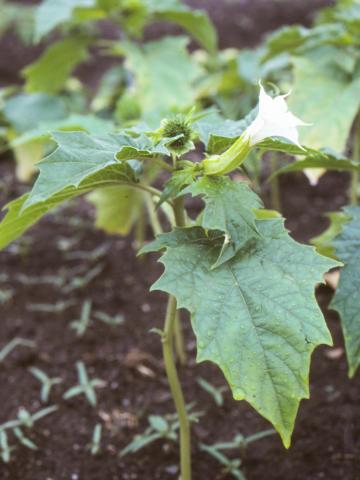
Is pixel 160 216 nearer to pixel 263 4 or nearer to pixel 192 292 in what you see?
pixel 192 292

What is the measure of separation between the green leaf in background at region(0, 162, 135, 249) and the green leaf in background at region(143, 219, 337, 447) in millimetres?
141

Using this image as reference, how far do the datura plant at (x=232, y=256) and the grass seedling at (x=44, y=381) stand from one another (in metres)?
0.71

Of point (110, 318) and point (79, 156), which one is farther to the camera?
point (110, 318)

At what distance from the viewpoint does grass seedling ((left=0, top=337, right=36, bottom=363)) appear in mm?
1938

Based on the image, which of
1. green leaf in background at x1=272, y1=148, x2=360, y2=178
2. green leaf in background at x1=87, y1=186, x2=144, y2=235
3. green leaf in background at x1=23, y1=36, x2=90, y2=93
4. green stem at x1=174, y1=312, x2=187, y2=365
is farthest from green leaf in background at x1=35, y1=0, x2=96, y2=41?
green leaf in background at x1=272, y1=148, x2=360, y2=178

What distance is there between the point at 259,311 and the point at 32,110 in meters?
1.89

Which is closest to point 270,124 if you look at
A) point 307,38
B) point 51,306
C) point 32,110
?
point 307,38

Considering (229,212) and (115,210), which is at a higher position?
(229,212)

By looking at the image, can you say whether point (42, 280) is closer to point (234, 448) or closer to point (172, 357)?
point (234, 448)

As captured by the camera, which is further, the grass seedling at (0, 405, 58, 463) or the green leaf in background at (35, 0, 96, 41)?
the green leaf in background at (35, 0, 96, 41)

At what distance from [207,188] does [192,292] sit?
0.18m

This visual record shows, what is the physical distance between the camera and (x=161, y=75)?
237cm

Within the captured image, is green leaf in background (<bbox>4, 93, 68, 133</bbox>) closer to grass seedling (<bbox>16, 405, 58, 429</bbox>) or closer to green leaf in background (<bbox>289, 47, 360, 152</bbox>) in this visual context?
green leaf in background (<bbox>289, 47, 360, 152</bbox>)

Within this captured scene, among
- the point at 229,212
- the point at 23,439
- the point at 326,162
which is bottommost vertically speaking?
the point at 23,439
